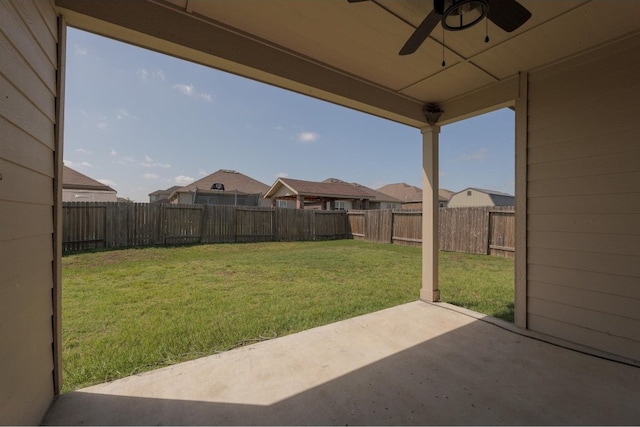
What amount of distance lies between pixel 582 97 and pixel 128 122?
872 centimetres

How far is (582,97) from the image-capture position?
7.72 feet

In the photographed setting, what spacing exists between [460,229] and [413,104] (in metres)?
5.98

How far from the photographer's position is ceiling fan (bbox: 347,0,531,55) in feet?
4.60

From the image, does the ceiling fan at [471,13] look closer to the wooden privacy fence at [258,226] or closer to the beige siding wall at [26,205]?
the beige siding wall at [26,205]

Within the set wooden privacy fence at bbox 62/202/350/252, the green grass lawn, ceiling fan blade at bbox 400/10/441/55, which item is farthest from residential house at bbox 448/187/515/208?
ceiling fan blade at bbox 400/10/441/55

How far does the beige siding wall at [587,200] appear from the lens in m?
2.12

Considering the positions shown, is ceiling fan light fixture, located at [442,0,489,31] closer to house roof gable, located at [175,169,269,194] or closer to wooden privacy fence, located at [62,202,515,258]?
wooden privacy fence, located at [62,202,515,258]

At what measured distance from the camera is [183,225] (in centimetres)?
870

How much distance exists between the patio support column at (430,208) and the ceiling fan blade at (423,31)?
184cm

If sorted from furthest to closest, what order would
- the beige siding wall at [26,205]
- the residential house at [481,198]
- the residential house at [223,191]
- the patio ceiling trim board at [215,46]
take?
the residential house at [223,191], the residential house at [481,198], the patio ceiling trim board at [215,46], the beige siding wall at [26,205]

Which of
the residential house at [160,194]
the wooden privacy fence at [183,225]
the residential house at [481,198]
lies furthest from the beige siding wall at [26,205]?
the residential house at [160,194]

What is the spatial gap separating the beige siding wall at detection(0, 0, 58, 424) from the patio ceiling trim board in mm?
254

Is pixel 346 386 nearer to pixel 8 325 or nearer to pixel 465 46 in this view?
pixel 8 325

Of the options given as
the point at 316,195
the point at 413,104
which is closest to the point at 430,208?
the point at 413,104
